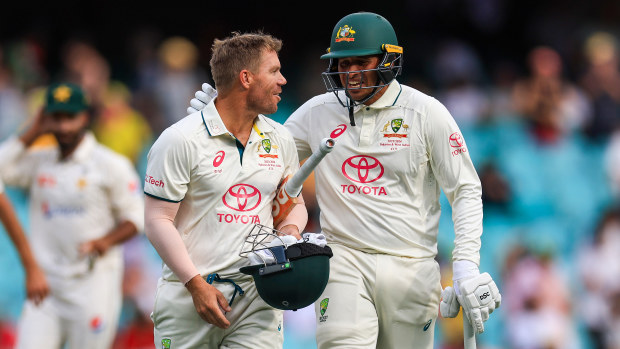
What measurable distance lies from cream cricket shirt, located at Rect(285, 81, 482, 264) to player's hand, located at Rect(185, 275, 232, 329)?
1.03 m

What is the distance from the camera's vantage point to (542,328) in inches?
412

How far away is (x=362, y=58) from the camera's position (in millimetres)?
5566

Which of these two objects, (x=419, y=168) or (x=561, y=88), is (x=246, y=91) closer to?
(x=419, y=168)

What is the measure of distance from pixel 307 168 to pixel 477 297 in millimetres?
1145

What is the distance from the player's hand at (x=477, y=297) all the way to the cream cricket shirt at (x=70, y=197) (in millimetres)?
3168

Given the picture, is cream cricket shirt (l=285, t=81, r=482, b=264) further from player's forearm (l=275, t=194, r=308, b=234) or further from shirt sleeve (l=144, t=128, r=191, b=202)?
shirt sleeve (l=144, t=128, r=191, b=202)

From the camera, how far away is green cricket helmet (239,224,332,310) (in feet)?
15.5

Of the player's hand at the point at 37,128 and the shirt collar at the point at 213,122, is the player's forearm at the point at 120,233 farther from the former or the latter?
the shirt collar at the point at 213,122

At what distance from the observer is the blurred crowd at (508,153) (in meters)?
10.5

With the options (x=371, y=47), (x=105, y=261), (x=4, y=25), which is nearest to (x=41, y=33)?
(x=4, y=25)

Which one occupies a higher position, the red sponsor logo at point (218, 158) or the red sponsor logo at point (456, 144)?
the red sponsor logo at point (456, 144)

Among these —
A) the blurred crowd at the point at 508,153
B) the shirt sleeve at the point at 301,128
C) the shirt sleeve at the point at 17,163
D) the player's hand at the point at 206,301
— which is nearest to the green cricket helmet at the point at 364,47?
the shirt sleeve at the point at 301,128

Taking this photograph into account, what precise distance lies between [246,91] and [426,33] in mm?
8979

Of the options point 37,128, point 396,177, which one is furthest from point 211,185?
point 37,128
